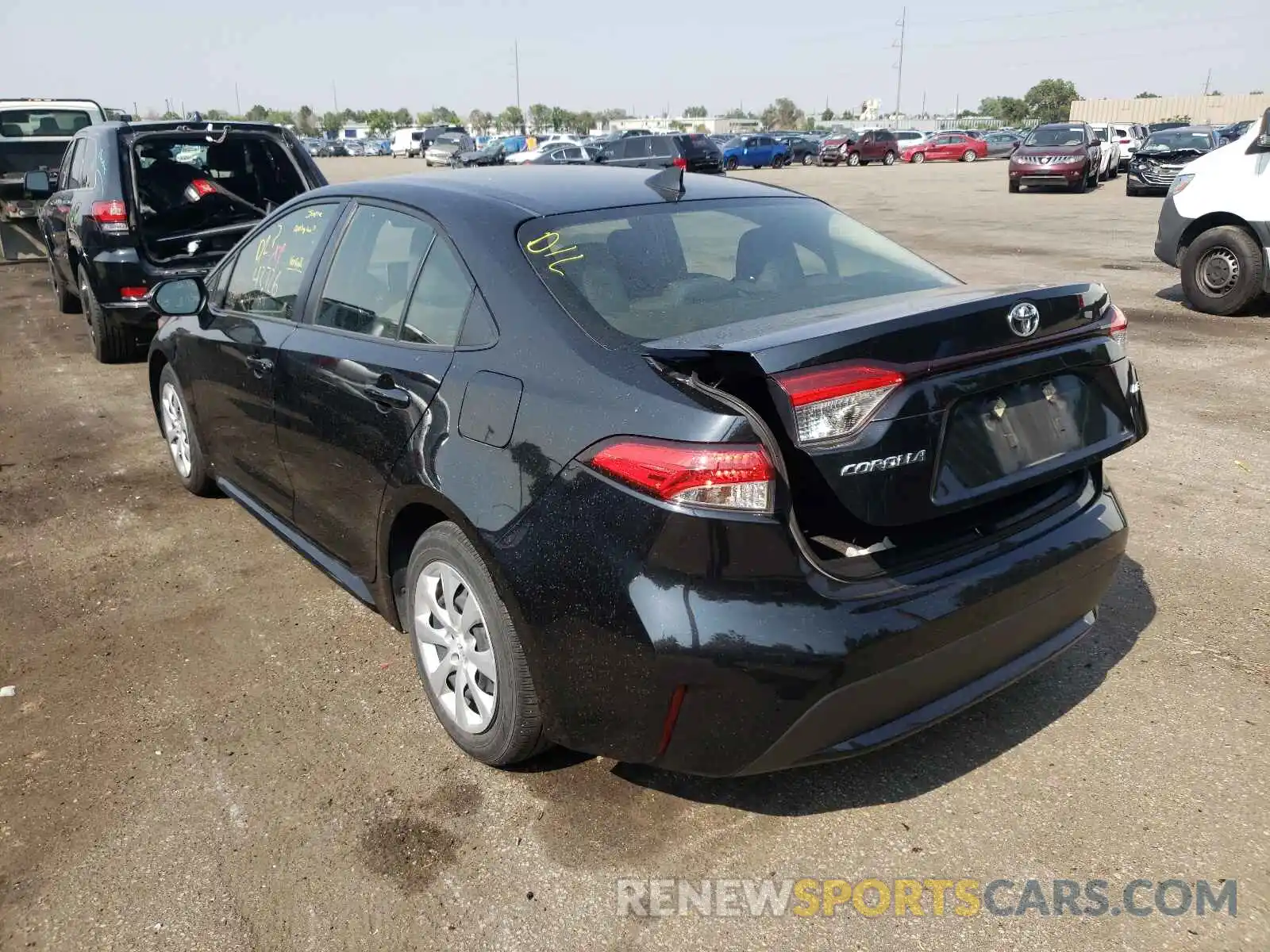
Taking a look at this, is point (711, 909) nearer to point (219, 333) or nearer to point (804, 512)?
point (804, 512)

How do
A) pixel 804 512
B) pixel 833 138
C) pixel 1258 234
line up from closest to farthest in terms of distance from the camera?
pixel 804 512 → pixel 1258 234 → pixel 833 138

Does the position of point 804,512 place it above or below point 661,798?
above

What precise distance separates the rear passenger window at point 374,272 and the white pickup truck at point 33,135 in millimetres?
12321

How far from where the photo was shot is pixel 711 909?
2.38 metres

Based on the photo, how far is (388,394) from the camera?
3025mm

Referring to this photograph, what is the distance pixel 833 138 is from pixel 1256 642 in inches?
1893

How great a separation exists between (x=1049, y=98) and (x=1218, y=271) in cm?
11416

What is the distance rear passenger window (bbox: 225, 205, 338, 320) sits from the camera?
3.76m

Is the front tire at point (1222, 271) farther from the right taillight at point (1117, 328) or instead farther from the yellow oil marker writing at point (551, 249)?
Result: the yellow oil marker writing at point (551, 249)

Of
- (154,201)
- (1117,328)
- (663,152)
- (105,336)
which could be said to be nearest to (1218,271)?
(1117,328)

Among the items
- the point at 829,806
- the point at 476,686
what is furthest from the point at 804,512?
the point at 476,686

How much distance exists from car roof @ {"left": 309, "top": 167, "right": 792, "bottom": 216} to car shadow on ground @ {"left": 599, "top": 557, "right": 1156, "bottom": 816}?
1712mm

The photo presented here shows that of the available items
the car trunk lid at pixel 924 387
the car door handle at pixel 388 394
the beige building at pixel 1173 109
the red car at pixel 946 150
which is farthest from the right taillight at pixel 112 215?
the beige building at pixel 1173 109

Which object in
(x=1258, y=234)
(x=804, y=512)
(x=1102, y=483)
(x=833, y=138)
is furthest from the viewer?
(x=833, y=138)
